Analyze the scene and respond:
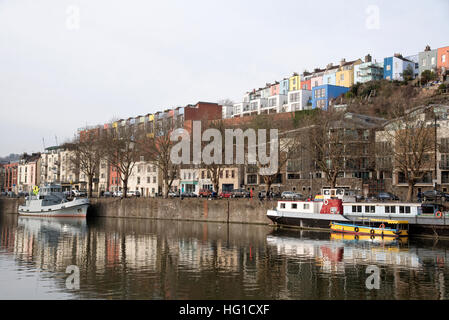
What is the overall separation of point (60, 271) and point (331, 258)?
19149mm

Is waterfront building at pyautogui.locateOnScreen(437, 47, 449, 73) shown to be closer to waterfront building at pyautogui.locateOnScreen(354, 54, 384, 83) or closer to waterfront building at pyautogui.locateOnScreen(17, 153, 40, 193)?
waterfront building at pyautogui.locateOnScreen(354, 54, 384, 83)

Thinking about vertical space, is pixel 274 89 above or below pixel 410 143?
above

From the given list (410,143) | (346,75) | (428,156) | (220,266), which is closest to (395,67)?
(346,75)

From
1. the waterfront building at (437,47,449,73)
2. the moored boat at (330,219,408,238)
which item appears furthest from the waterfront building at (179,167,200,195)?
the waterfront building at (437,47,449,73)

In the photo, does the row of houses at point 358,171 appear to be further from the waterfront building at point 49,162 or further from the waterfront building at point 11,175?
the waterfront building at point 11,175

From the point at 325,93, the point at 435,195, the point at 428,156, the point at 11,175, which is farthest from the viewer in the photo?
the point at 11,175

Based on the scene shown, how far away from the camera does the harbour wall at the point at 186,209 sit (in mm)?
66188

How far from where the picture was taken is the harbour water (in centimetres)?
2491

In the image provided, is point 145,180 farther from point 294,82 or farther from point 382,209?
point 382,209

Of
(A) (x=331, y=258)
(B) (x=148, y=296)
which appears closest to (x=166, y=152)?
(A) (x=331, y=258)

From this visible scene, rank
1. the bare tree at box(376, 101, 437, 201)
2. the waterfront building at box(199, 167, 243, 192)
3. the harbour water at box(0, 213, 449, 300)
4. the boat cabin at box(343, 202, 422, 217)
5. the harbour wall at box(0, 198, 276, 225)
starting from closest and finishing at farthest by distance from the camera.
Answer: the harbour water at box(0, 213, 449, 300) < the boat cabin at box(343, 202, 422, 217) < the bare tree at box(376, 101, 437, 201) < the harbour wall at box(0, 198, 276, 225) < the waterfront building at box(199, 167, 243, 192)

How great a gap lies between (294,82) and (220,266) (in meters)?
110

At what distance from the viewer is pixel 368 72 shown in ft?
389
